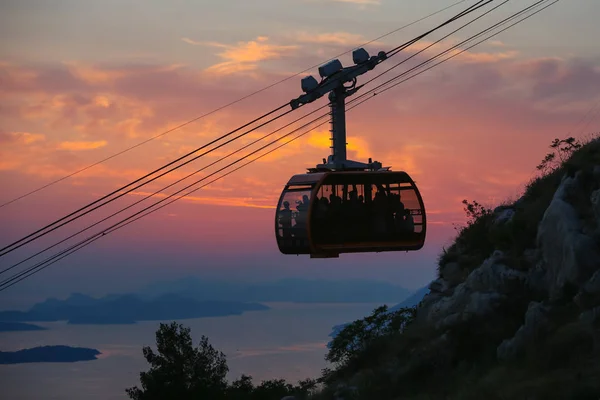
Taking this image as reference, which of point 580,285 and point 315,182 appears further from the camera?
point 580,285

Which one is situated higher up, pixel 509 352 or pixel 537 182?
pixel 537 182

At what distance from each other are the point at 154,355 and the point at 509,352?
6715 cm

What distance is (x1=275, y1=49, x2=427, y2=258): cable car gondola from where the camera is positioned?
36.9 metres

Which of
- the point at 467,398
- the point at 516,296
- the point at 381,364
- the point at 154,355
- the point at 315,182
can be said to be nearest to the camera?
the point at 315,182

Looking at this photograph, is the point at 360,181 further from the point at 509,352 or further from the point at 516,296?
the point at 516,296

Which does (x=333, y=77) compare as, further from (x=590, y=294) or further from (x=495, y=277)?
(x=495, y=277)

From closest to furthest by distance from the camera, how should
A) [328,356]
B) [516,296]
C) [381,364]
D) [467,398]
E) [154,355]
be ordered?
[467,398], [516,296], [381,364], [328,356], [154,355]

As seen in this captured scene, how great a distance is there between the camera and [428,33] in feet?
122

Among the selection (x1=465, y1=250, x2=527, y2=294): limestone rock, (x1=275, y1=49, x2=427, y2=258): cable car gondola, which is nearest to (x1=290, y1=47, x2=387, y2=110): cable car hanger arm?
(x1=275, y1=49, x2=427, y2=258): cable car gondola

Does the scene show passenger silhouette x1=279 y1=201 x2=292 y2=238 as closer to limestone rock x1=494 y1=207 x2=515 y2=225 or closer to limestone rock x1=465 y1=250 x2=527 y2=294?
limestone rock x1=465 y1=250 x2=527 y2=294

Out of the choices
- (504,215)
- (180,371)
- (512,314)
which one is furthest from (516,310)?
(180,371)

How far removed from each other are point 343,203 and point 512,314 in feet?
53.7

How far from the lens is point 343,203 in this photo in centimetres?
3731

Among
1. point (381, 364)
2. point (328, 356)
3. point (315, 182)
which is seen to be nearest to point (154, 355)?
point (328, 356)
